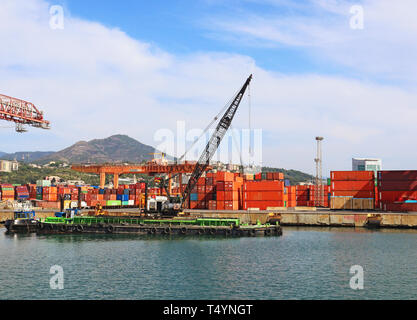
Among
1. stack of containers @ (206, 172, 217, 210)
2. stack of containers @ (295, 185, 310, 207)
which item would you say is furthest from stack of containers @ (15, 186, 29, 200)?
stack of containers @ (295, 185, 310, 207)

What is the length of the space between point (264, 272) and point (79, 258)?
20.1 m

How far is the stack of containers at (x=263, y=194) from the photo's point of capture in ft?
288

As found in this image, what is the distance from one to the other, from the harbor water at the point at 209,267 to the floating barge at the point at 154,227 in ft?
9.86

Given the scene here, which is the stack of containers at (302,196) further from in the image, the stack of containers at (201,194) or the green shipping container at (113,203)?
the green shipping container at (113,203)

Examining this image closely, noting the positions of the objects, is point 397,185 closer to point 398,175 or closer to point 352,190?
point 398,175

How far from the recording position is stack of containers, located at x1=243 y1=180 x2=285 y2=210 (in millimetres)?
87688

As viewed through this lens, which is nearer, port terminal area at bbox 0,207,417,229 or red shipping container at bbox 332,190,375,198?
port terminal area at bbox 0,207,417,229

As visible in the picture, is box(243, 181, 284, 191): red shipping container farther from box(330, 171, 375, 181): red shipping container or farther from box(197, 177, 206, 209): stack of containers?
box(330, 171, 375, 181): red shipping container

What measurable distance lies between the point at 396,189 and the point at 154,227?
170ft

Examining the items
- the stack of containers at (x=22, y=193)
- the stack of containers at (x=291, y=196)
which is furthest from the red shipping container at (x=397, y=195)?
the stack of containers at (x=22, y=193)

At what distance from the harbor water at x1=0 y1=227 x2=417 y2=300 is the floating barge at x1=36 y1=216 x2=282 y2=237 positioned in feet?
9.86

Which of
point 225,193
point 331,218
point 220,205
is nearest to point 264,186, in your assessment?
point 225,193

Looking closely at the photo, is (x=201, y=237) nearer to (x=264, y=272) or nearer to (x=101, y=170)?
(x=264, y=272)

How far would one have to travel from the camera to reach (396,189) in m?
80.8
